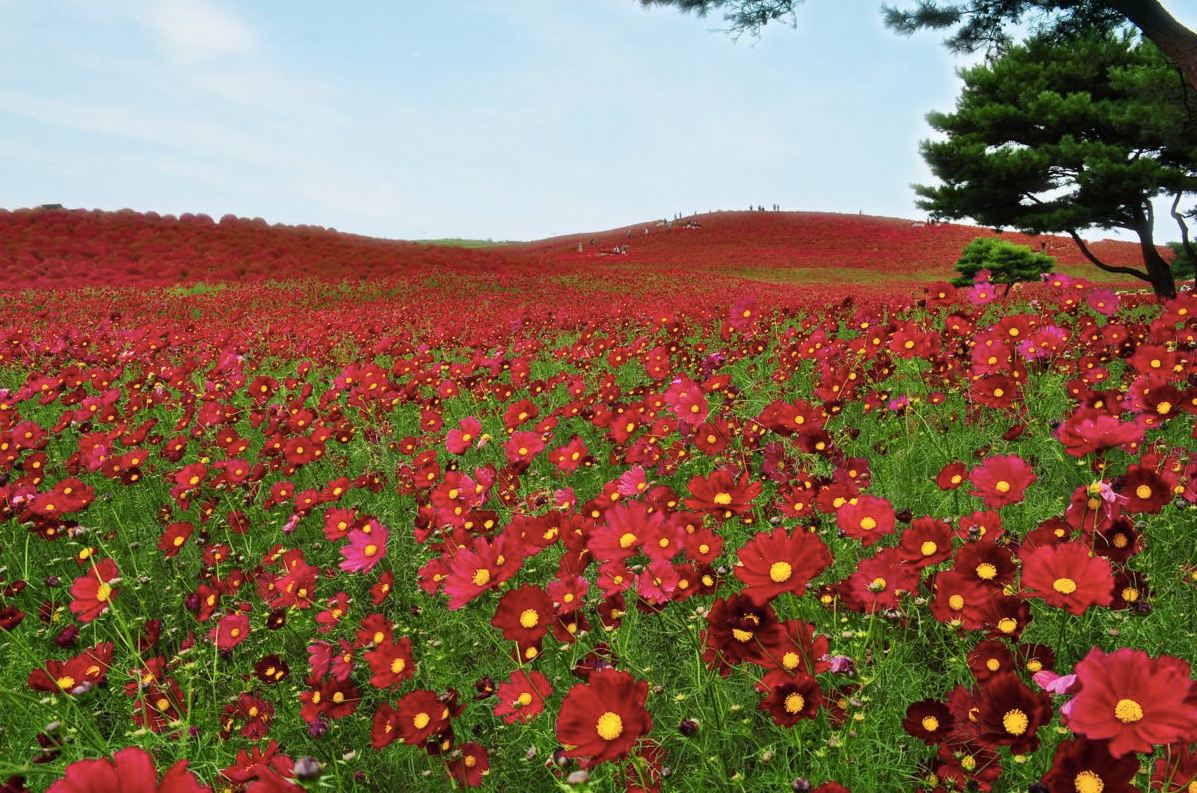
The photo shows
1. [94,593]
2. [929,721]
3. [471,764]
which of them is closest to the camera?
[929,721]

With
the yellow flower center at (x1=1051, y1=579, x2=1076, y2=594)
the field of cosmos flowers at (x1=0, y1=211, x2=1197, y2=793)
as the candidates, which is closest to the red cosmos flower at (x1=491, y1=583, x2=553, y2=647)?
the field of cosmos flowers at (x1=0, y1=211, x2=1197, y2=793)

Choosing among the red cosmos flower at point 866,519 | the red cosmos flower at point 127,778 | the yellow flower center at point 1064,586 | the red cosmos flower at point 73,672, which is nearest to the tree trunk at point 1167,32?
the red cosmos flower at point 866,519

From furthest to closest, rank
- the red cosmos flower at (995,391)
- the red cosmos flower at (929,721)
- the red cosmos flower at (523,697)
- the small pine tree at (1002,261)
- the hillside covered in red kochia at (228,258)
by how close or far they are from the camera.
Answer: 1. the small pine tree at (1002,261)
2. the hillside covered in red kochia at (228,258)
3. the red cosmos flower at (995,391)
4. the red cosmos flower at (523,697)
5. the red cosmos flower at (929,721)

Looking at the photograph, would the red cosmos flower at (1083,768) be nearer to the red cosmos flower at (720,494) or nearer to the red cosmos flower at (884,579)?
the red cosmos flower at (884,579)

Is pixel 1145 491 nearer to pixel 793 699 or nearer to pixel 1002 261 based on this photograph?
pixel 793 699

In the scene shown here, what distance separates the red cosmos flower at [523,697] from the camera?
131 cm

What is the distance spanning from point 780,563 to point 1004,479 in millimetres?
749

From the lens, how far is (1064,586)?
3.44 ft

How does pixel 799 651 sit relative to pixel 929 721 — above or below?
above

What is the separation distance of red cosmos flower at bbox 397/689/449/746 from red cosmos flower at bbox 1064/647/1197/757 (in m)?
1.05

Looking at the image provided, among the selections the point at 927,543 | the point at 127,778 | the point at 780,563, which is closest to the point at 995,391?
the point at 927,543

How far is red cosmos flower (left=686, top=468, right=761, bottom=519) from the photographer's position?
1482 millimetres

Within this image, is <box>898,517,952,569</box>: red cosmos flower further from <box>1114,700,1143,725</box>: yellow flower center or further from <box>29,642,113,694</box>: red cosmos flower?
<box>29,642,113,694</box>: red cosmos flower

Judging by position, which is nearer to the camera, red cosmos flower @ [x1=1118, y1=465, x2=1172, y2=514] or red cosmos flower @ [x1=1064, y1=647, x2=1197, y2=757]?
red cosmos flower @ [x1=1064, y1=647, x2=1197, y2=757]
